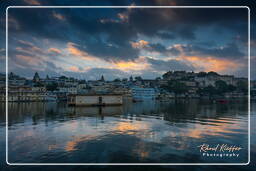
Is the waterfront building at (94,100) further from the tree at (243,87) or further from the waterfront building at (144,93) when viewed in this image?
the tree at (243,87)

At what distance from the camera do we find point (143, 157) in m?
9.88

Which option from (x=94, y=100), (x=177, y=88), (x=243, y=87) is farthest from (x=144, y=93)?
(x=243, y=87)

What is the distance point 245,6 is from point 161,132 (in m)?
10.8

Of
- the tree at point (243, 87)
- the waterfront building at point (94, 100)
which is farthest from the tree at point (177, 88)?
the waterfront building at point (94, 100)

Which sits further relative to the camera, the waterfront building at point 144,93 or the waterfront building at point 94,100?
the waterfront building at point 144,93

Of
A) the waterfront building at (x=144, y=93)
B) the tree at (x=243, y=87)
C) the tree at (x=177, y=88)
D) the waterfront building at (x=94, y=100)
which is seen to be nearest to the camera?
the waterfront building at (x=94, y=100)

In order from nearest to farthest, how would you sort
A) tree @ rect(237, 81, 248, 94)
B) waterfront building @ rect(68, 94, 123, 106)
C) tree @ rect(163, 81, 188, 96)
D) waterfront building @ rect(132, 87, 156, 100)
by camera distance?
1. waterfront building @ rect(68, 94, 123, 106)
2. waterfront building @ rect(132, 87, 156, 100)
3. tree @ rect(237, 81, 248, 94)
4. tree @ rect(163, 81, 188, 96)

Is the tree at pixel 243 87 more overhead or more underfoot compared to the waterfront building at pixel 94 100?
more overhead

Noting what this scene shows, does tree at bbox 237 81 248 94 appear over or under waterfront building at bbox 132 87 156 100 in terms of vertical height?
over

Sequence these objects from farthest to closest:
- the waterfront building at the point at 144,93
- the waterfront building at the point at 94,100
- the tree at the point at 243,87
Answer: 1. the tree at the point at 243,87
2. the waterfront building at the point at 144,93
3. the waterfront building at the point at 94,100

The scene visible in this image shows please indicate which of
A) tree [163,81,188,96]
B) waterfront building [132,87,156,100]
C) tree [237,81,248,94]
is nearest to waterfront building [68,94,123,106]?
waterfront building [132,87,156,100]

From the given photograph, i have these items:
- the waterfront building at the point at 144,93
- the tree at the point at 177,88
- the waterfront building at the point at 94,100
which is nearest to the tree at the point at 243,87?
the tree at the point at 177,88

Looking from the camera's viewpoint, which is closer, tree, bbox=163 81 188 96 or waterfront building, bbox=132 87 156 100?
waterfront building, bbox=132 87 156 100

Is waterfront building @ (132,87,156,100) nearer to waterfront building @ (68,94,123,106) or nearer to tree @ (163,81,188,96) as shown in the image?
tree @ (163,81,188,96)
